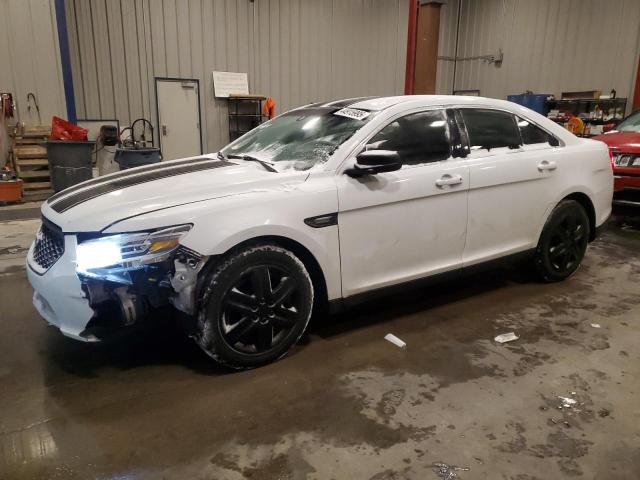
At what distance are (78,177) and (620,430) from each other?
24.9 ft

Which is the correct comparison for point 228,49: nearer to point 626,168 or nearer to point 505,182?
point 626,168

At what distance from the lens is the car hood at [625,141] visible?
5.69 metres

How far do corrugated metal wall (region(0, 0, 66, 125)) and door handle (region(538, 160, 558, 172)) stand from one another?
297 inches

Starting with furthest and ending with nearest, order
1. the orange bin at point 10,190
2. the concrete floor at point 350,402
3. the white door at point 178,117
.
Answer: the white door at point 178,117
the orange bin at point 10,190
the concrete floor at point 350,402

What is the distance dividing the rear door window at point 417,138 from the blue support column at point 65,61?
22.5 feet

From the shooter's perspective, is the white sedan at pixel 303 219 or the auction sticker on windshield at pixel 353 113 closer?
the white sedan at pixel 303 219

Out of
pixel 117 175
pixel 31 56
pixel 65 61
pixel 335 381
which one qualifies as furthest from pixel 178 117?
pixel 335 381

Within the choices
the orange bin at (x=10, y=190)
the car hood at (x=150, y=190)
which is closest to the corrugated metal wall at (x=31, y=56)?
the orange bin at (x=10, y=190)

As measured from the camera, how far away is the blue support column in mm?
7543

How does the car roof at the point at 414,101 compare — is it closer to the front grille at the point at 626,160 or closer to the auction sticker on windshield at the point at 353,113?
the auction sticker on windshield at the point at 353,113

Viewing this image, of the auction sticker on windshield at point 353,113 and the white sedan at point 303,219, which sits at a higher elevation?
the auction sticker on windshield at point 353,113

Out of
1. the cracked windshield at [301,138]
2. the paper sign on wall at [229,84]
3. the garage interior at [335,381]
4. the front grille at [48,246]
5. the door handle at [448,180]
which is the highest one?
the paper sign on wall at [229,84]

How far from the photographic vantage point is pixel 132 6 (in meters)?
8.90

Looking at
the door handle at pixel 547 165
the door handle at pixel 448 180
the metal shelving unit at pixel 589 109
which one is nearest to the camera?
the door handle at pixel 448 180
